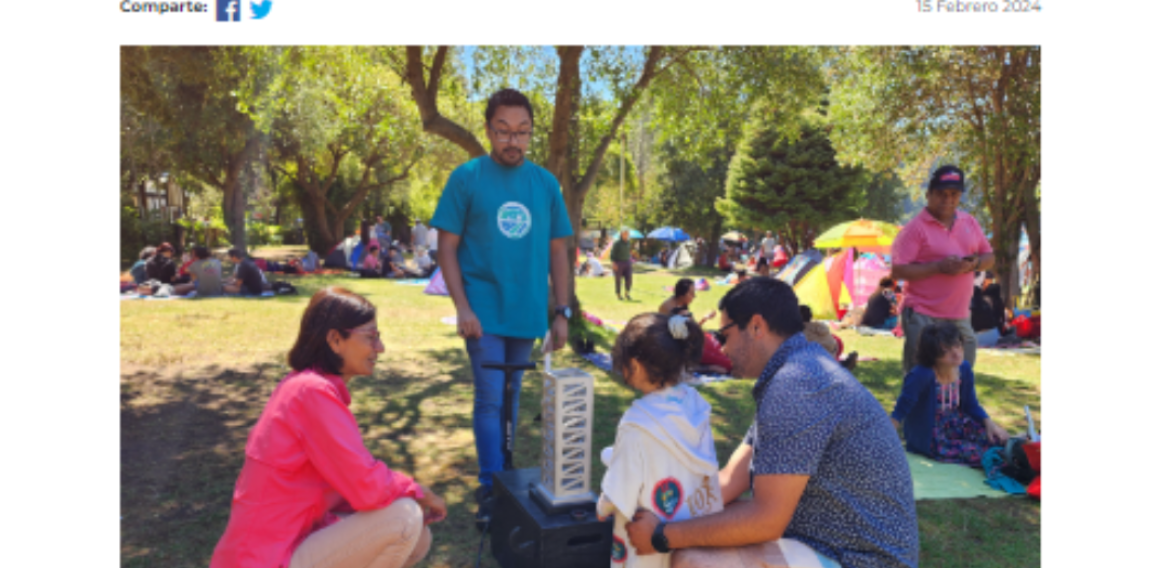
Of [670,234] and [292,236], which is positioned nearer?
[670,234]

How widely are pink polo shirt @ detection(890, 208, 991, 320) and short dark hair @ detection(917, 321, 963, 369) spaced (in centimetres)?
9

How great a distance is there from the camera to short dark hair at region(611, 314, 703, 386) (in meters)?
2.46

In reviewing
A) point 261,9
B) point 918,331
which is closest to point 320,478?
point 261,9

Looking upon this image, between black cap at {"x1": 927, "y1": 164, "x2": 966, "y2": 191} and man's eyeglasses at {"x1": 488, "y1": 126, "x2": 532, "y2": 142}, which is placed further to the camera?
black cap at {"x1": 927, "y1": 164, "x2": 966, "y2": 191}

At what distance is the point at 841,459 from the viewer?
2.03 meters

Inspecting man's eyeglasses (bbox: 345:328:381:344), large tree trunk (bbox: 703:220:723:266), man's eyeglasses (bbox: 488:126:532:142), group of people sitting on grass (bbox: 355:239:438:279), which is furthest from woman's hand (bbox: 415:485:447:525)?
large tree trunk (bbox: 703:220:723:266)

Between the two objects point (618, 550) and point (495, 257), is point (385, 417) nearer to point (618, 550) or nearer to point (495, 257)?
point (495, 257)

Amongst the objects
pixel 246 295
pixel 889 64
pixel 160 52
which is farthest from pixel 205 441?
pixel 889 64

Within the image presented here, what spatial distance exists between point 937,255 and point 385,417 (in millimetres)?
4206

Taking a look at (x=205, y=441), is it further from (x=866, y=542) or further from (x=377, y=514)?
(x=866, y=542)

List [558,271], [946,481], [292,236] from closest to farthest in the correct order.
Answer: [558,271] < [946,481] < [292,236]

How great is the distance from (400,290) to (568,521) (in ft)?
45.8

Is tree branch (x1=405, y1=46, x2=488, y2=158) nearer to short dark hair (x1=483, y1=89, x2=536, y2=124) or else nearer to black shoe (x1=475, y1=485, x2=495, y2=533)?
short dark hair (x1=483, y1=89, x2=536, y2=124)

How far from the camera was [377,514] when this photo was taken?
238 centimetres
